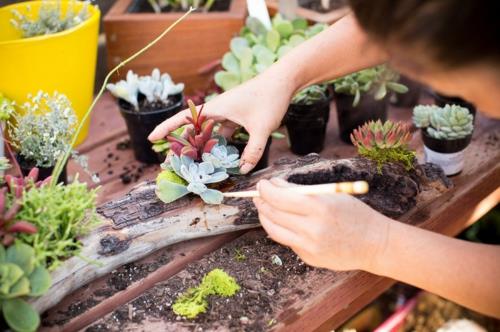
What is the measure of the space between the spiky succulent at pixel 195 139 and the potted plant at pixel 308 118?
351 millimetres

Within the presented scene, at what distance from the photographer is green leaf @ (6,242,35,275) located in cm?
83

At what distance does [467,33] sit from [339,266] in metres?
0.45

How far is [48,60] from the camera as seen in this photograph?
1366 mm

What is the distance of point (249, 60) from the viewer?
1505 millimetres

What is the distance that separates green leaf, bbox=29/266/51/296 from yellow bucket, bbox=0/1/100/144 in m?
0.67

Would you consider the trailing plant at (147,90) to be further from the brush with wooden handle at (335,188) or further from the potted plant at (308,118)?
the brush with wooden handle at (335,188)

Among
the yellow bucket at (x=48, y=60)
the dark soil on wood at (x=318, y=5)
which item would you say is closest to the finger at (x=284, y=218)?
the yellow bucket at (x=48, y=60)

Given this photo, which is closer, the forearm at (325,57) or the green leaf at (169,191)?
the green leaf at (169,191)

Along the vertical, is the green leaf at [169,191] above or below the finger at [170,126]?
below

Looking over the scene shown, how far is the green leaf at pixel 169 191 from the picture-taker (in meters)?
1.06

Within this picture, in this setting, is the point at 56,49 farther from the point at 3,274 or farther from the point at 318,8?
the point at 318,8

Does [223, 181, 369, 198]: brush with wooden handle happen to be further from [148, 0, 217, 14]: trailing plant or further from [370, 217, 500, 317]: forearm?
[148, 0, 217, 14]: trailing plant

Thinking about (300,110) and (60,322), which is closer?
(60,322)

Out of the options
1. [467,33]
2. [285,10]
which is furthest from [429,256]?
[285,10]
